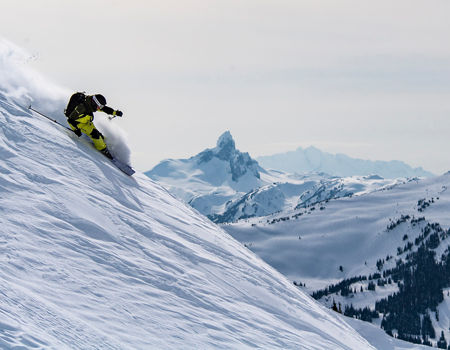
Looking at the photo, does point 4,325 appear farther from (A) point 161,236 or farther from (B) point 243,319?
(A) point 161,236

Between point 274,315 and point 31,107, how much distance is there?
12121 mm

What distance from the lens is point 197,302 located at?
1199cm

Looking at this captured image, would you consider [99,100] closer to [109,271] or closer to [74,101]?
[74,101]

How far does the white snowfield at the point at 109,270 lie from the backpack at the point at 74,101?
682 millimetres

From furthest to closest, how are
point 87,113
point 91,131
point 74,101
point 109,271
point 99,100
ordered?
point 91,131, point 74,101, point 87,113, point 99,100, point 109,271

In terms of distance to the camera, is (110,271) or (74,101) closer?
(110,271)

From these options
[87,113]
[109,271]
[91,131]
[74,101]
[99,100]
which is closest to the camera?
[109,271]

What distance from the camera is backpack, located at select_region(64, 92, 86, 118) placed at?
62.0 feet

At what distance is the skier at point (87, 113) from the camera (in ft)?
61.2

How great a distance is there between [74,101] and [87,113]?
0.75 m

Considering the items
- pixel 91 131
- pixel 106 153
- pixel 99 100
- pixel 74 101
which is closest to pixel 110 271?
pixel 106 153

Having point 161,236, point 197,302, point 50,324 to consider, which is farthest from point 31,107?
point 50,324

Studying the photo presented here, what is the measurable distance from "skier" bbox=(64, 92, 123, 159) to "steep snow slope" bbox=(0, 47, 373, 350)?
0.66 metres

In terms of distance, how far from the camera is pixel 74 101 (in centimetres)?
1905
